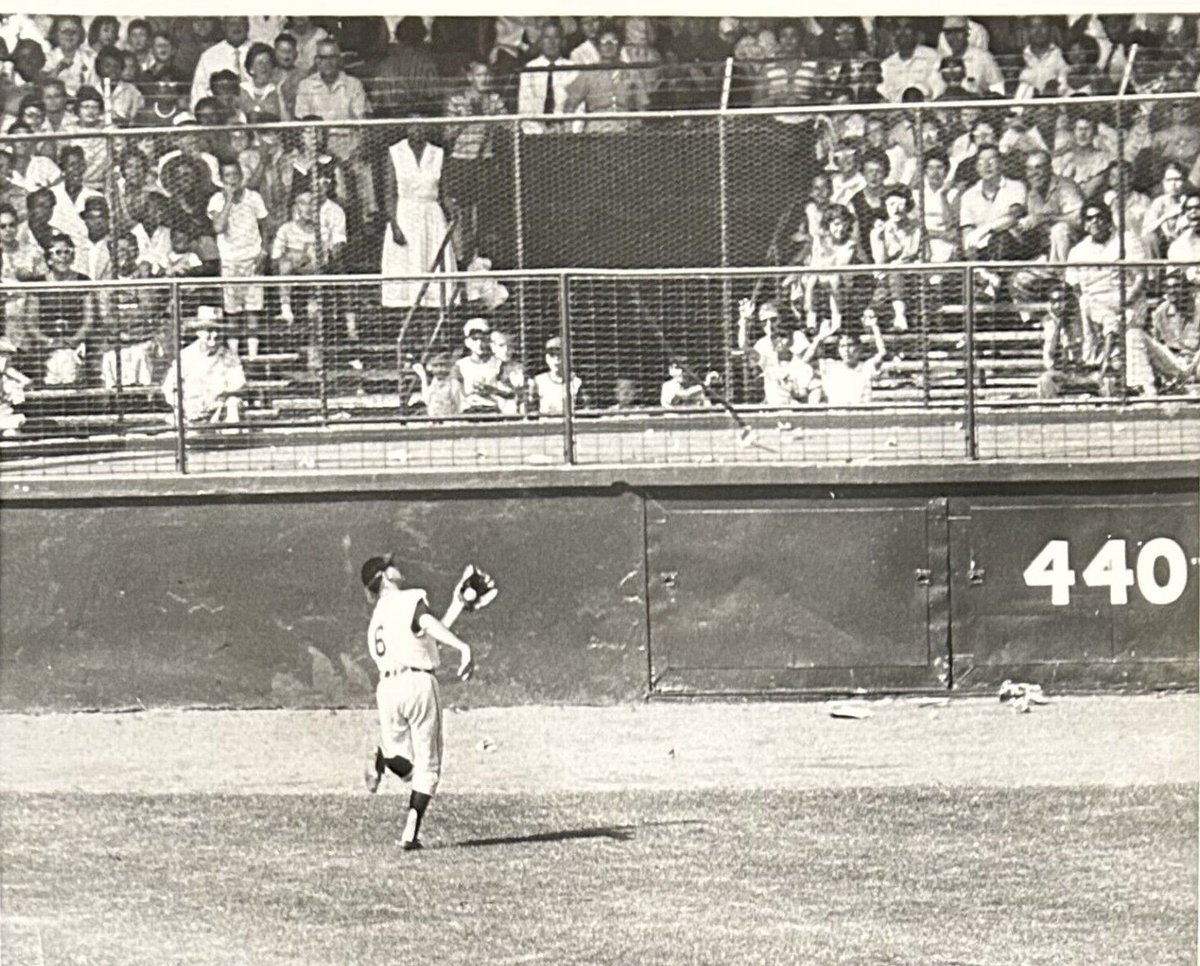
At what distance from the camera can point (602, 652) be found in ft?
14.4

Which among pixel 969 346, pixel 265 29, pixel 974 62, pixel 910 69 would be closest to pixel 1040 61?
pixel 974 62

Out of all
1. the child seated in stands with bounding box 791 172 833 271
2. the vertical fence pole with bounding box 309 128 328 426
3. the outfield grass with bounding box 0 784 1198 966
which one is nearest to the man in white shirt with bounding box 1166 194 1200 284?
the child seated in stands with bounding box 791 172 833 271

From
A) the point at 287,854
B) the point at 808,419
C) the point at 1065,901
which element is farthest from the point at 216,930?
the point at 808,419

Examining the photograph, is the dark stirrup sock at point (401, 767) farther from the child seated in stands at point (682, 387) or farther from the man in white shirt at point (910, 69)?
the man in white shirt at point (910, 69)

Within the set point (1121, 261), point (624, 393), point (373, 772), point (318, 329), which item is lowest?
point (373, 772)

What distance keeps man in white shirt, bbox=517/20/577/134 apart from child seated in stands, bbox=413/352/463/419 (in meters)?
0.62

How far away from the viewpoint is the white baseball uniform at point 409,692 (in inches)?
143

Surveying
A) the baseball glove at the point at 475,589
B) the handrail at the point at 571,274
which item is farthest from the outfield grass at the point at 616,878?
the handrail at the point at 571,274

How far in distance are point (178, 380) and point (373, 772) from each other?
136 centimetres

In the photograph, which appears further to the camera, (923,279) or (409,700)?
(923,279)

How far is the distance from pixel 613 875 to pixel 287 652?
47.6 inches

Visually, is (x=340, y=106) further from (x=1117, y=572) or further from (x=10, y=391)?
(x=1117, y=572)

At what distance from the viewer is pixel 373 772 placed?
3752 millimetres

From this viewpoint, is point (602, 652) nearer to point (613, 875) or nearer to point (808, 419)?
point (808, 419)
